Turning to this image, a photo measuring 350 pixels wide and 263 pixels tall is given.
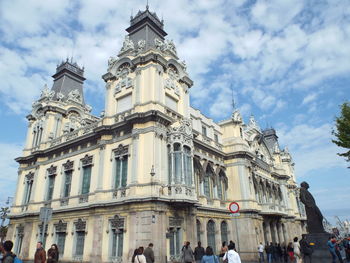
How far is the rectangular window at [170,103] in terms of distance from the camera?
80.8 feet

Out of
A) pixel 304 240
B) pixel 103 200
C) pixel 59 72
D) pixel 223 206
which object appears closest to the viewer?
pixel 304 240

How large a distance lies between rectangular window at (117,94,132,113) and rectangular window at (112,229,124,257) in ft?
34.0

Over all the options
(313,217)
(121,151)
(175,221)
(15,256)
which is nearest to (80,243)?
(121,151)

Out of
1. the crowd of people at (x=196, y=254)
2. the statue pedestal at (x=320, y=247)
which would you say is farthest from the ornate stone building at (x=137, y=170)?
the statue pedestal at (x=320, y=247)

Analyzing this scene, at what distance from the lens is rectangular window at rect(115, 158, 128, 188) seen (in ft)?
70.8

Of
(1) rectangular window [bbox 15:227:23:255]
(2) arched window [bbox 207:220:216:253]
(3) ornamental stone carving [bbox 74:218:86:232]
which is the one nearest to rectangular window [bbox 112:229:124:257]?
(3) ornamental stone carving [bbox 74:218:86:232]

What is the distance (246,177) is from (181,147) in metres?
11.7

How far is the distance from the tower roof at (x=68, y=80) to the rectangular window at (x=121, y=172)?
16408mm

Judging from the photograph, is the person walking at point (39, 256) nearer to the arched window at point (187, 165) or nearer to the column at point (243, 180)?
the arched window at point (187, 165)

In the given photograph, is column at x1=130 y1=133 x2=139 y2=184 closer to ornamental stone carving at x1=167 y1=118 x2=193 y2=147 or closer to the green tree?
ornamental stone carving at x1=167 y1=118 x2=193 y2=147

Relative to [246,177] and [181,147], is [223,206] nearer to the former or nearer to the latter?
[246,177]

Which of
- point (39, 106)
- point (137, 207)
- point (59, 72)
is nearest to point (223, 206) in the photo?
point (137, 207)

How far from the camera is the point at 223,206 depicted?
94.1 ft

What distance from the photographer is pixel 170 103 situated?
2508 cm
